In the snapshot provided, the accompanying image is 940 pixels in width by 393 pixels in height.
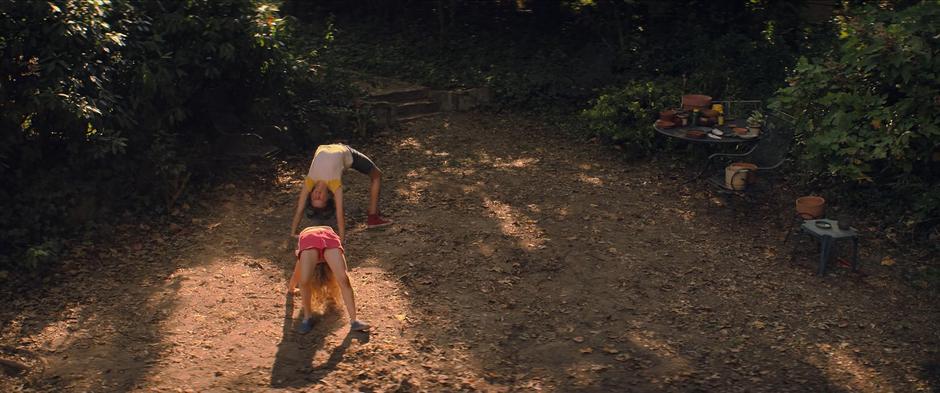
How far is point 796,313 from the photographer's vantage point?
24.1 ft

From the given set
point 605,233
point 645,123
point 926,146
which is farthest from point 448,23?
point 926,146

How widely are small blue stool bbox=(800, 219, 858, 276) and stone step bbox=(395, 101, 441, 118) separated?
20.6 feet

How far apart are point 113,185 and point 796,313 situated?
258 inches

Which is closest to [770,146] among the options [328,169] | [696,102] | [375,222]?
[696,102]

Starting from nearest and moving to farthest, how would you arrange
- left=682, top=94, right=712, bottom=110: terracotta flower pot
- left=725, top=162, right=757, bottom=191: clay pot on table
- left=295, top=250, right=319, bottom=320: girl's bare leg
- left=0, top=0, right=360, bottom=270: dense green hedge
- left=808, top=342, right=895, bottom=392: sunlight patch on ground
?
left=808, top=342, right=895, bottom=392: sunlight patch on ground → left=295, top=250, right=319, bottom=320: girl's bare leg → left=0, top=0, right=360, bottom=270: dense green hedge → left=725, top=162, right=757, bottom=191: clay pot on table → left=682, top=94, right=712, bottom=110: terracotta flower pot

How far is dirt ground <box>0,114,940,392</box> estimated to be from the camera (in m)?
6.45

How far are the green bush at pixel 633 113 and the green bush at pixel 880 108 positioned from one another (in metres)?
1.80

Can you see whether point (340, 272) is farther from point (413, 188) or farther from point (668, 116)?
point (668, 116)

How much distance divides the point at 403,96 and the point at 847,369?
313 inches

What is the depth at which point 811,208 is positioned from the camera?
27.6ft

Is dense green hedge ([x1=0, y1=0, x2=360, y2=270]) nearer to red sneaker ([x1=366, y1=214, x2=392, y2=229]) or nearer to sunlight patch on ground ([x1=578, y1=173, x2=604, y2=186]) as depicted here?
red sneaker ([x1=366, y1=214, x2=392, y2=229])

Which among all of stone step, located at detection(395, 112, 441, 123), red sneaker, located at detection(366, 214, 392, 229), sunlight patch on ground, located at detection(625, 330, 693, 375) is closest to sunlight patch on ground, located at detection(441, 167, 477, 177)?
red sneaker, located at detection(366, 214, 392, 229)

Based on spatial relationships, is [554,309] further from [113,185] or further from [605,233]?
[113,185]

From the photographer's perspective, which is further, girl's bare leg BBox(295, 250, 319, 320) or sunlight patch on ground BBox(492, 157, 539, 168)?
sunlight patch on ground BBox(492, 157, 539, 168)
